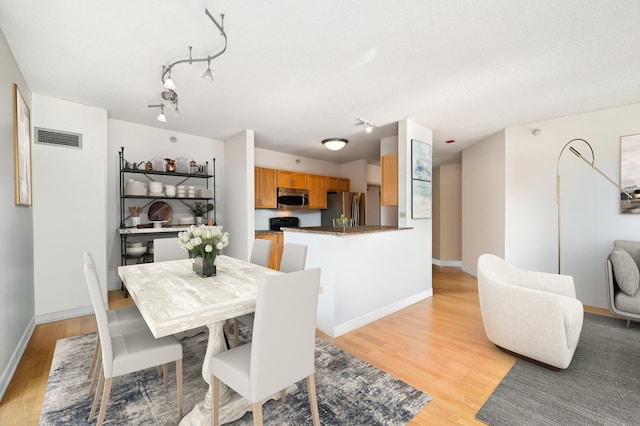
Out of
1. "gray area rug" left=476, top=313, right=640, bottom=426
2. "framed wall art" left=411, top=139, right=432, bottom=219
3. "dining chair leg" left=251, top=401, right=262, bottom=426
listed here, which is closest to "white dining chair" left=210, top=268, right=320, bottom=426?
"dining chair leg" left=251, top=401, right=262, bottom=426

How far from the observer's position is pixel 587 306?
3.67 meters

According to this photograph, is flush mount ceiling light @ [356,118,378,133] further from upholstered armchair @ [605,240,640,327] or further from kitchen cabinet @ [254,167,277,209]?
upholstered armchair @ [605,240,640,327]

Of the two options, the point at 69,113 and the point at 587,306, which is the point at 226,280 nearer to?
the point at 69,113

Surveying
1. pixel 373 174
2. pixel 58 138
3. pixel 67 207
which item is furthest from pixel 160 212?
pixel 373 174

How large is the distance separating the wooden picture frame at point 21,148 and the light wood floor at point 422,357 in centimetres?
142

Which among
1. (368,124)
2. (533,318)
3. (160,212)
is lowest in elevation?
(533,318)

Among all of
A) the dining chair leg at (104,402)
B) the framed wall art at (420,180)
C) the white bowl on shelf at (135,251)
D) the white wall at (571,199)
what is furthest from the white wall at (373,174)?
the dining chair leg at (104,402)

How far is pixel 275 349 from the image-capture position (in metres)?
1.36

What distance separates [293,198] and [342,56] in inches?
141

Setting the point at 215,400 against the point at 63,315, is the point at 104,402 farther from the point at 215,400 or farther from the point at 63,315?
the point at 63,315

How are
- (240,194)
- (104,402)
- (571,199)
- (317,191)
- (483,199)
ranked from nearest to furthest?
(104,402) < (571,199) < (240,194) < (483,199) < (317,191)

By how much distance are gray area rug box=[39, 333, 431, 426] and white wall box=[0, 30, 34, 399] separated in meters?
0.35

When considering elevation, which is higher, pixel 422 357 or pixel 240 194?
pixel 240 194

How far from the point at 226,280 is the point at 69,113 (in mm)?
3193
